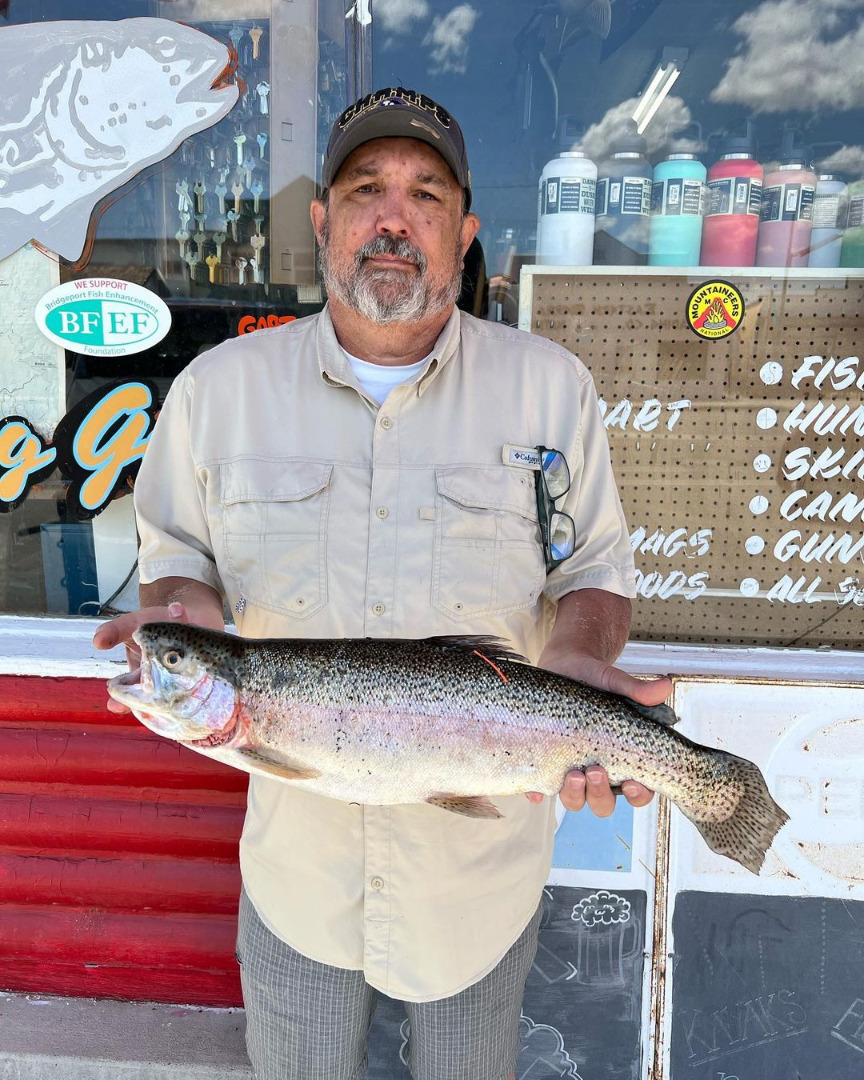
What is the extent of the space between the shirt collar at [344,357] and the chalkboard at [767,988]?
2.10 meters

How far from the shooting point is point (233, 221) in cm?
317

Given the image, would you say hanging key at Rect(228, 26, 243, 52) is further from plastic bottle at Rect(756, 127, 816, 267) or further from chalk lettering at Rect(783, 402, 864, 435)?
chalk lettering at Rect(783, 402, 864, 435)

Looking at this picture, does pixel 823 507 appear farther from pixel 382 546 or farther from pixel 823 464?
pixel 382 546

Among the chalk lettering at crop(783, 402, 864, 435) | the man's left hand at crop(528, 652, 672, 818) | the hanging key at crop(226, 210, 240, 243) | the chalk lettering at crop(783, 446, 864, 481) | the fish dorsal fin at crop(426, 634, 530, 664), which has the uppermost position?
the hanging key at crop(226, 210, 240, 243)

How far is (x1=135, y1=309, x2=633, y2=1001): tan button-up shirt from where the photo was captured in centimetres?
207

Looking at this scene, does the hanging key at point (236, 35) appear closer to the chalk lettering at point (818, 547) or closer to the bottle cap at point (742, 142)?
the bottle cap at point (742, 142)

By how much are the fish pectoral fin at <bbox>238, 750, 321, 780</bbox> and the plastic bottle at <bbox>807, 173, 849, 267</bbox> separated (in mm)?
2551

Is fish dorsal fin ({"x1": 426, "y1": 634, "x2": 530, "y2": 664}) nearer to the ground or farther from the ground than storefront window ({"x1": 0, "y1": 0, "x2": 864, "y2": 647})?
nearer to the ground

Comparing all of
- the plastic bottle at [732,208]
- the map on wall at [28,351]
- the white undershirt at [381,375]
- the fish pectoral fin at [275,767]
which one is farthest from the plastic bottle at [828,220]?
the map on wall at [28,351]

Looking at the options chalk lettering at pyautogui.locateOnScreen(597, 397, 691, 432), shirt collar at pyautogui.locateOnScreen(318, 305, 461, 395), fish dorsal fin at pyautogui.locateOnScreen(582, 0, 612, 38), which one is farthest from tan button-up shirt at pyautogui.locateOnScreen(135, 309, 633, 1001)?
fish dorsal fin at pyautogui.locateOnScreen(582, 0, 612, 38)

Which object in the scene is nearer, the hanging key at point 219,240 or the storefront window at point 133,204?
the storefront window at point 133,204

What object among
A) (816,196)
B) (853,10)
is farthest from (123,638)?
(853,10)

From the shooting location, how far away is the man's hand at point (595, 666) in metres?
1.80

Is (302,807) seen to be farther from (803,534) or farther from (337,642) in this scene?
(803,534)
